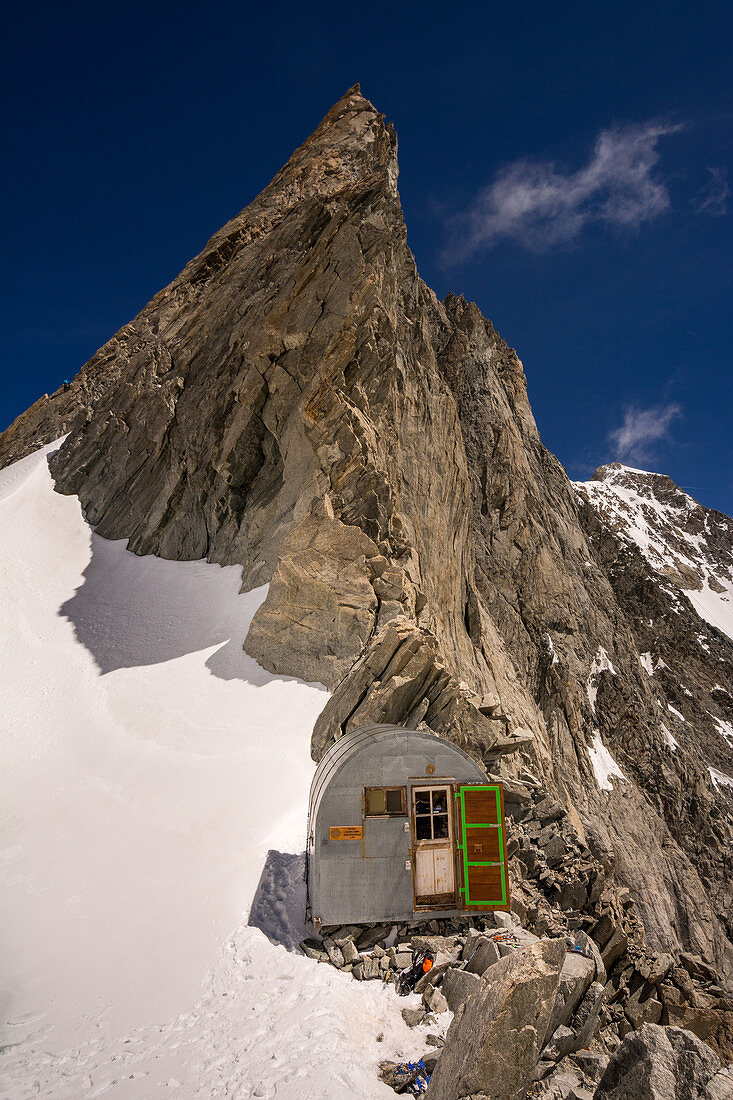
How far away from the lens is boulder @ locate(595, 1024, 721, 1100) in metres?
3.60

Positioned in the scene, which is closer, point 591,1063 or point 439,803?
point 591,1063

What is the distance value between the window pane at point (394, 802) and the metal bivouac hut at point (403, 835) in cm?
1

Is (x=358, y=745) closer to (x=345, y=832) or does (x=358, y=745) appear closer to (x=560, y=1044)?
(x=345, y=832)

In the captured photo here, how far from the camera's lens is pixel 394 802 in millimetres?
8125

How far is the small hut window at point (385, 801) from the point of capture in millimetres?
8039

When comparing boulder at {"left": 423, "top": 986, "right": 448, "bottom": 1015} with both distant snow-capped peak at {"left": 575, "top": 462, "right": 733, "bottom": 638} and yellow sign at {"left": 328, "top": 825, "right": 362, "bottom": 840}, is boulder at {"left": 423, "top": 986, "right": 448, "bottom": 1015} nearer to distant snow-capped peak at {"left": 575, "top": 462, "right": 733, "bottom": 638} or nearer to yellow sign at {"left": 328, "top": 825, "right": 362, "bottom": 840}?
yellow sign at {"left": 328, "top": 825, "right": 362, "bottom": 840}

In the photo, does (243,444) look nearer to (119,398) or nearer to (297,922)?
(119,398)

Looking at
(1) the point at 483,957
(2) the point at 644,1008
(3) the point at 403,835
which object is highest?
(3) the point at 403,835

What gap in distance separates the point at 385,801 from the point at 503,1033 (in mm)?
3826

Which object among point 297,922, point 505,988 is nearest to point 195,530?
point 297,922

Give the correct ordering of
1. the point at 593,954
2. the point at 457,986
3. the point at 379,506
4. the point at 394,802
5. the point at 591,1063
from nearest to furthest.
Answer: the point at 591,1063 → the point at 457,986 → the point at 593,954 → the point at 394,802 → the point at 379,506

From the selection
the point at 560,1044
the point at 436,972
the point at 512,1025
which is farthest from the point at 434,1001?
the point at 512,1025

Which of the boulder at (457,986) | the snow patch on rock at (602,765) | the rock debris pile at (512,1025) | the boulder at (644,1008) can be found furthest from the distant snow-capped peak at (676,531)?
the boulder at (457,986)

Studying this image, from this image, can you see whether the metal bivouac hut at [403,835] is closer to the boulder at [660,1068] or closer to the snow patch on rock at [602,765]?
the boulder at [660,1068]
